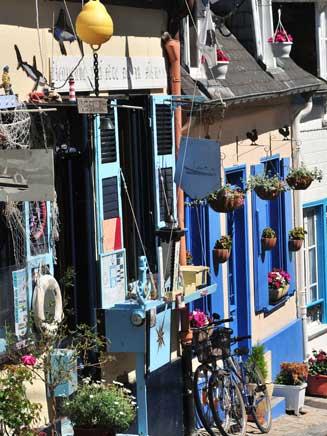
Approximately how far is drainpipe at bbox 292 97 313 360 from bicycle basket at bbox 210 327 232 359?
4.57 m

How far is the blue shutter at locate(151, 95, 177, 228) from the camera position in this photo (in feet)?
38.0

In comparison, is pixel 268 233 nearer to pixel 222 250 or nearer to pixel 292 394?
pixel 222 250

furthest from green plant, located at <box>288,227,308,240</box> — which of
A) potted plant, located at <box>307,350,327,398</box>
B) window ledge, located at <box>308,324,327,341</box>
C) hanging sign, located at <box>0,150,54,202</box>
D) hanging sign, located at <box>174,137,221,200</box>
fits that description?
Result: hanging sign, located at <box>0,150,54,202</box>

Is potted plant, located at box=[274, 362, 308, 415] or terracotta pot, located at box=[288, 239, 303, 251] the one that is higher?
terracotta pot, located at box=[288, 239, 303, 251]

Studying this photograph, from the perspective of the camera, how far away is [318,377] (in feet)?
51.5

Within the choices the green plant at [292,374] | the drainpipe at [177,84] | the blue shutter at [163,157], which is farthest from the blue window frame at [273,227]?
the blue shutter at [163,157]

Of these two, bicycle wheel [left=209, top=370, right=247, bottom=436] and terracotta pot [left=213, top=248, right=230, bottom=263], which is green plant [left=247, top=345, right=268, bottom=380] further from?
bicycle wheel [left=209, top=370, right=247, bottom=436]

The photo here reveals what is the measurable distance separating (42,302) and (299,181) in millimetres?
6115

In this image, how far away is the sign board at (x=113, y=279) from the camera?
10547 mm

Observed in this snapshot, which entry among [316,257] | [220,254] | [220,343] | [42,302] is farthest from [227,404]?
[316,257]

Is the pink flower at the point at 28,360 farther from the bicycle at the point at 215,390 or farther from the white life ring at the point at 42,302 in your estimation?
the bicycle at the point at 215,390

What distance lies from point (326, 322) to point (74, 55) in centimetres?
904

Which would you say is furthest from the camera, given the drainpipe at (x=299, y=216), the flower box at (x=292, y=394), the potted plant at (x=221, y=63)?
the drainpipe at (x=299, y=216)

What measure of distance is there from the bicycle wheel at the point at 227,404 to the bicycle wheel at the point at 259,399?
0.57m
